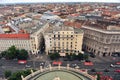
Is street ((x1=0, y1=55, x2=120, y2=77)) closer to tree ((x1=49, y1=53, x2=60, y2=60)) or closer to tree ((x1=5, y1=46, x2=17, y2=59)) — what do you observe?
tree ((x1=49, y1=53, x2=60, y2=60))

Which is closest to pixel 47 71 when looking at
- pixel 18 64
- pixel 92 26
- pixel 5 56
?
pixel 18 64

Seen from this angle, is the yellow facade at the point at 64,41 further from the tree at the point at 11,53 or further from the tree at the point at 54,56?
the tree at the point at 11,53

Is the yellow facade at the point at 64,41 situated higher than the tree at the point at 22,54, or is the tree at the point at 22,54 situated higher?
the yellow facade at the point at 64,41

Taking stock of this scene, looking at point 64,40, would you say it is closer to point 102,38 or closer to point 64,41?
point 64,41

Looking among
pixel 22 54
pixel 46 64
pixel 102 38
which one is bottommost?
pixel 46 64

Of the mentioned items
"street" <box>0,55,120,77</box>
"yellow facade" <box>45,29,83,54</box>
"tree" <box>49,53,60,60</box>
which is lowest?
"street" <box>0,55,120,77</box>

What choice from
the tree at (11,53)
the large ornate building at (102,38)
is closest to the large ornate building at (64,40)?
the large ornate building at (102,38)

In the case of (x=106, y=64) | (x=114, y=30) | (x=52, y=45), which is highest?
(x=114, y=30)

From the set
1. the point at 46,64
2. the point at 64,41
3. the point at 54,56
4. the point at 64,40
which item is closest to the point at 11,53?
the point at 46,64

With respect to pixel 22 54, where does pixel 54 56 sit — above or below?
below

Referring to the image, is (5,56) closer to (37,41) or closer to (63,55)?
(37,41)

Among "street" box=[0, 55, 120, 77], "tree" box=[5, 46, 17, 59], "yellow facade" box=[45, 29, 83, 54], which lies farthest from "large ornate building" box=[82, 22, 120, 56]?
"tree" box=[5, 46, 17, 59]
